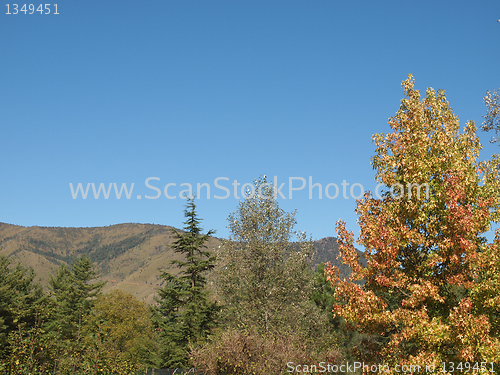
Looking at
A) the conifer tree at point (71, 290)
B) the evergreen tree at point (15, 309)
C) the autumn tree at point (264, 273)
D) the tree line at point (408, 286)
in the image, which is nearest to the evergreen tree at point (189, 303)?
the autumn tree at point (264, 273)

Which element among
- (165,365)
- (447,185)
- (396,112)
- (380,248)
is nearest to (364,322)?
(380,248)

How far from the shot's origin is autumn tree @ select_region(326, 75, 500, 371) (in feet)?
42.2

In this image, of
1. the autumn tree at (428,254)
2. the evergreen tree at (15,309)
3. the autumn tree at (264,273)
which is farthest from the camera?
the autumn tree at (264,273)

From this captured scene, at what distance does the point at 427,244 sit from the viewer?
13781 millimetres

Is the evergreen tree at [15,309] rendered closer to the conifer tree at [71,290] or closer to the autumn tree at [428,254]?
the conifer tree at [71,290]

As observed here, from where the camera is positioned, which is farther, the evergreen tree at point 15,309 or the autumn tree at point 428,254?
the autumn tree at point 428,254

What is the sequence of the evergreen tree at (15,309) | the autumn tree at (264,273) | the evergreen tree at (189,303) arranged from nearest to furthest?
1. the evergreen tree at (15,309)
2. the autumn tree at (264,273)
3. the evergreen tree at (189,303)

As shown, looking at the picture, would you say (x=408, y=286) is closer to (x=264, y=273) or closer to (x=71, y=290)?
(x=264, y=273)

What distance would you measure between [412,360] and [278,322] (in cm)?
1466

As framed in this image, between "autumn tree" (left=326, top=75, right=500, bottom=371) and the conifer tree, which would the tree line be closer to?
"autumn tree" (left=326, top=75, right=500, bottom=371)

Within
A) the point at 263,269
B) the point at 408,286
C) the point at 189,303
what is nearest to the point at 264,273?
the point at 263,269

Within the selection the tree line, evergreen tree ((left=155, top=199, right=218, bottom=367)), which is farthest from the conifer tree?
the tree line

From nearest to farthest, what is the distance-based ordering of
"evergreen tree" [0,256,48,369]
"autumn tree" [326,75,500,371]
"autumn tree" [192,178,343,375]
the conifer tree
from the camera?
"evergreen tree" [0,256,48,369], "autumn tree" [326,75,500,371], "autumn tree" [192,178,343,375], the conifer tree

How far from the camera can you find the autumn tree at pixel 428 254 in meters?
12.9
